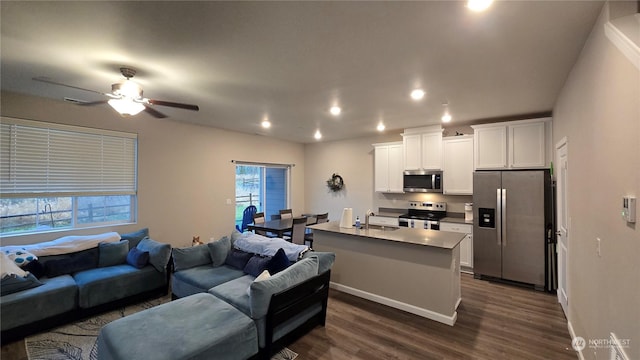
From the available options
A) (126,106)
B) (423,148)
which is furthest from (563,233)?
(126,106)

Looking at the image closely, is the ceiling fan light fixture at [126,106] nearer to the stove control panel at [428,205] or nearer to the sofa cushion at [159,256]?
the sofa cushion at [159,256]

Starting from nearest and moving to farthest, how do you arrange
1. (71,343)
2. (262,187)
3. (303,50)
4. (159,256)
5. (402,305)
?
(303,50) < (71,343) < (402,305) < (159,256) < (262,187)

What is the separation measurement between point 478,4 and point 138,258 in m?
4.41

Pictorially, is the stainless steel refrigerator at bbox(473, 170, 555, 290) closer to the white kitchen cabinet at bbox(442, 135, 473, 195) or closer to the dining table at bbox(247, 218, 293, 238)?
the white kitchen cabinet at bbox(442, 135, 473, 195)

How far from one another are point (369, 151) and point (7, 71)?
5.79 m

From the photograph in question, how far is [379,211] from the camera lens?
6.39 meters

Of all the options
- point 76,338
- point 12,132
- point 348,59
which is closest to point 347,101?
point 348,59

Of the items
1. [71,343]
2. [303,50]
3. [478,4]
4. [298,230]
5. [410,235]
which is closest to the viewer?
[478,4]

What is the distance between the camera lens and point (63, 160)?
12.7ft

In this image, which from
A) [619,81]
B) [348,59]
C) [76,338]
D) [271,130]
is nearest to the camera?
[619,81]

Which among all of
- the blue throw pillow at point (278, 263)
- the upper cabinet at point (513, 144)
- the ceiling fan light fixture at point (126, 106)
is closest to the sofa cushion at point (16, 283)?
the ceiling fan light fixture at point (126, 106)

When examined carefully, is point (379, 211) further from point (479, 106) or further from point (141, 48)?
point (141, 48)

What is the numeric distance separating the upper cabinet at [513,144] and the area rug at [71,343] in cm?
423

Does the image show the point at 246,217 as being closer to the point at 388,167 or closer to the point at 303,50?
the point at 388,167
